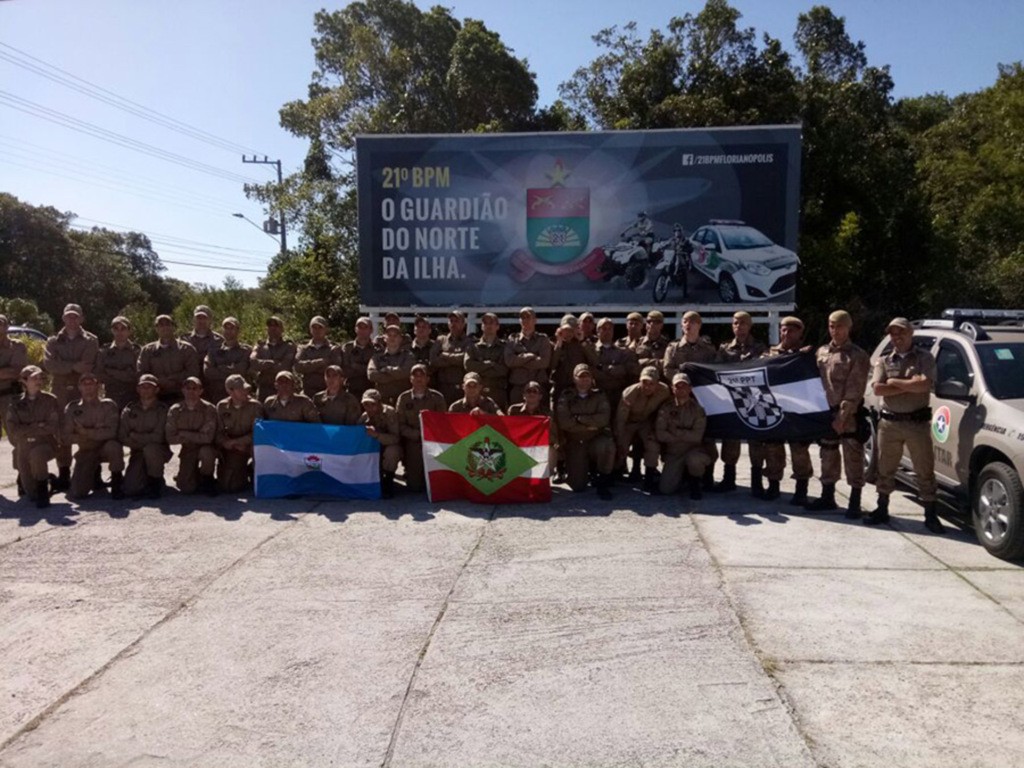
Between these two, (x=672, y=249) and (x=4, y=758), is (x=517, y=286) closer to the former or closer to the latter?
(x=672, y=249)

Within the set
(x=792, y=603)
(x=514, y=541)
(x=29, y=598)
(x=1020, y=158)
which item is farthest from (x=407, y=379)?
(x=1020, y=158)

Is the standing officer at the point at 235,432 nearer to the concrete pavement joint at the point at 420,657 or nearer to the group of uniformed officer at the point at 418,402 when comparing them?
the group of uniformed officer at the point at 418,402

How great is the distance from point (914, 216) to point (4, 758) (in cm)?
2147

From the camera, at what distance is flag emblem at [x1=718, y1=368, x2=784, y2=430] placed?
816 cm

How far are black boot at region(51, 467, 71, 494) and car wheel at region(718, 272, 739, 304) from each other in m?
10.2

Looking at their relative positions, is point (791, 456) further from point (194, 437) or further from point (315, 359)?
point (194, 437)

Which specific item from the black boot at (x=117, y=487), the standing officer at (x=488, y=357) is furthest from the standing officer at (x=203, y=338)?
the standing officer at (x=488, y=357)

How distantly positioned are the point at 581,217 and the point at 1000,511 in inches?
361

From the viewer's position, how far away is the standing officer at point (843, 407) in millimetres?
7602

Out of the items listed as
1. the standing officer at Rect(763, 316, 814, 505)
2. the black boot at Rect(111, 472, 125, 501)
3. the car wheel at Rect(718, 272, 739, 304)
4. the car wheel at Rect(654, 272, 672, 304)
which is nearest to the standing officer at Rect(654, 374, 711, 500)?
the standing officer at Rect(763, 316, 814, 505)

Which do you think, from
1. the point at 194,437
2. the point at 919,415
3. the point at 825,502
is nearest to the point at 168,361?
the point at 194,437

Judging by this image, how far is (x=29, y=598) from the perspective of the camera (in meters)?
5.67

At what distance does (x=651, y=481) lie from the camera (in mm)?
8688

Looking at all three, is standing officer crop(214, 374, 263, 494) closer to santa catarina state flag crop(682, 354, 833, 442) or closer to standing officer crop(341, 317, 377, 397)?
standing officer crop(341, 317, 377, 397)
